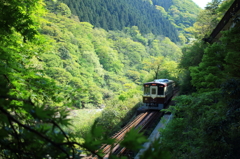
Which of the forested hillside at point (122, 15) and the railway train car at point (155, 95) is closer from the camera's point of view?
the railway train car at point (155, 95)

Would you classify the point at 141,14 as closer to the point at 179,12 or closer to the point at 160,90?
the point at 179,12

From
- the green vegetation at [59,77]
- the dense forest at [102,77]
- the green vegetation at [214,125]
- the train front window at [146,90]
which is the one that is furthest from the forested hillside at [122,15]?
the green vegetation at [214,125]

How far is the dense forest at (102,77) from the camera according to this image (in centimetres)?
115

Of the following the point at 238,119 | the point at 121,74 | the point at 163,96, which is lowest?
the point at 121,74

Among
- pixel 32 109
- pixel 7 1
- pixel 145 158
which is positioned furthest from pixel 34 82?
pixel 145 158

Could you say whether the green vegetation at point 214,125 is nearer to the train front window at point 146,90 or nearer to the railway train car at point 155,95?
the railway train car at point 155,95

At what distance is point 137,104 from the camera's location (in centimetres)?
1781

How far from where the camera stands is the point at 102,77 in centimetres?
3850

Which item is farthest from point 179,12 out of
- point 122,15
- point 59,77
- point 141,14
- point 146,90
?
point 146,90

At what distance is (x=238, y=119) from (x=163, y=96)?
941cm

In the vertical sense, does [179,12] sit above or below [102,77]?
above

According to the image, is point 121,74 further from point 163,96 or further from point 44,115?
point 44,115

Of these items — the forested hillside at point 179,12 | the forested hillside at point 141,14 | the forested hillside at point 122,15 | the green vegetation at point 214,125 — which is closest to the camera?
the green vegetation at point 214,125

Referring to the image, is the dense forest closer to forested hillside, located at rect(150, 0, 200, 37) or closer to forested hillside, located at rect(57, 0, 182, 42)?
forested hillside, located at rect(57, 0, 182, 42)
